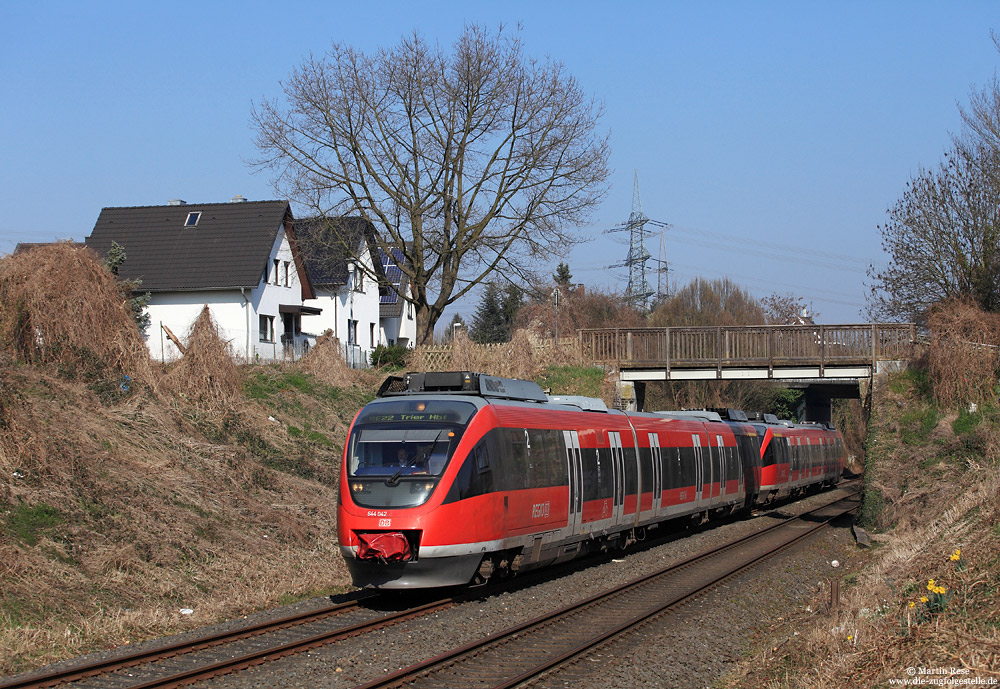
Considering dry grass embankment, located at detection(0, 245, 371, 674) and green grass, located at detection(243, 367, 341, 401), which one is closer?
dry grass embankment, located at detection(0, 245, 371, 674)

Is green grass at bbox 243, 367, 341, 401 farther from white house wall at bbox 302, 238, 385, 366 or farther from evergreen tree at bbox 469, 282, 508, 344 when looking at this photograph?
evergreen tree at bbox 469, 282, 508, 344

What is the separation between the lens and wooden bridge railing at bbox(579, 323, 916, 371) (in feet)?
100

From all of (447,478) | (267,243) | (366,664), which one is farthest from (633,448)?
(267,243)

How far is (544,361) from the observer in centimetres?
3438

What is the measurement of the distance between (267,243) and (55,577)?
28074mm

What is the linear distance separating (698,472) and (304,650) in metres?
13.9

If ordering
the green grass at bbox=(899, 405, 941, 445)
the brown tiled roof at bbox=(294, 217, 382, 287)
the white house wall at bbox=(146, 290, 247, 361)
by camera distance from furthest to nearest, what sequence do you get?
the white house wall at bbox=(146, 290, 247, 361)
the brown tiled roof at bbox=(294, 217, 382, 287)
the green grass at bbox=(899, 405, 941, 445)

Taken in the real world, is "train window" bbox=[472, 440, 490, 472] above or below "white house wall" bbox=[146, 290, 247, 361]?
below

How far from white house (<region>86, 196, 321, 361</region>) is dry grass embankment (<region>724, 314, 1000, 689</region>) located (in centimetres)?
2180

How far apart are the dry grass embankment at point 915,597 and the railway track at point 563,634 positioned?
166 centimetres

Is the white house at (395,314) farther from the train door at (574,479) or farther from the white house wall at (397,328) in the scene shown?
the train door at (574,479)

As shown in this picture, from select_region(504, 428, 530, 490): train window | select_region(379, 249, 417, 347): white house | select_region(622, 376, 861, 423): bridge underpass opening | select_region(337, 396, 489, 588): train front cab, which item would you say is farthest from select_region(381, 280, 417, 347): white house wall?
select_region(337, 396, 489, 588): train front cab

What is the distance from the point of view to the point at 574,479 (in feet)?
48.7

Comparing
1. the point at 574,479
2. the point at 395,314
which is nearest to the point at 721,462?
the point at 574,479
